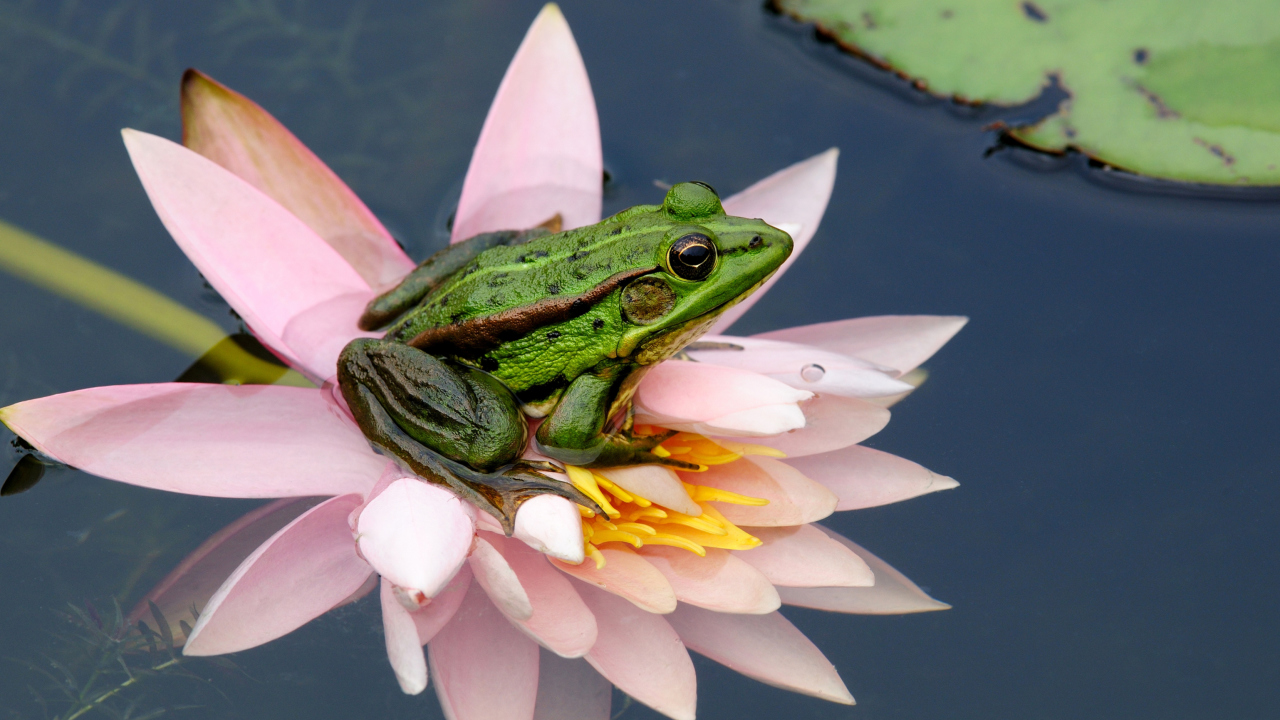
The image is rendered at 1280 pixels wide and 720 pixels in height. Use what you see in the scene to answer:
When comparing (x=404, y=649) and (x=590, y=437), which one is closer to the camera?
(x=404, y=649)

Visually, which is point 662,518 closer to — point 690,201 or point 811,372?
point 811,372

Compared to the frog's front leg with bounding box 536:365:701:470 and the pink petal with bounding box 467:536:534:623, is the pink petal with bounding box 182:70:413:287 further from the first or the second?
the pink petal with bounding box 467:536:534:623

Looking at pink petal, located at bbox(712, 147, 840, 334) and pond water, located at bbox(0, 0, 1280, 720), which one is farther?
pink petal, located at bbox(712, 147, 840, 334)

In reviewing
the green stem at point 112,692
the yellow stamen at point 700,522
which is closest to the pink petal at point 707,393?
the yellow stamen at point 700,522

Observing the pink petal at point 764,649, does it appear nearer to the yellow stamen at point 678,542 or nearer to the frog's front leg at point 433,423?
the yellow stamen at point 678,542

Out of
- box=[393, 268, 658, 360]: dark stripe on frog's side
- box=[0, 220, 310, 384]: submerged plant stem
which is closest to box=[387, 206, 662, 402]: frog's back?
box=[393, 268, 658, 360]: dark stripe on frog's side

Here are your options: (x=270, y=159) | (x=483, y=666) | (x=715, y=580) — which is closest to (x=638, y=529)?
(x=715, y=580)
